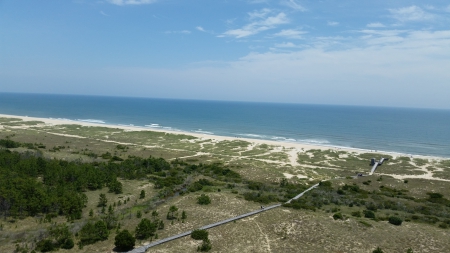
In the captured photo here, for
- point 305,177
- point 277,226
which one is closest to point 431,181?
point 305,177

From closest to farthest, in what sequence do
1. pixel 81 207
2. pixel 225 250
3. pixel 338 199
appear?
pixel 225 250, pixel 81 207, pixel 338 199

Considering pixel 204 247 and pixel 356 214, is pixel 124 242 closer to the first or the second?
pixel 204 247

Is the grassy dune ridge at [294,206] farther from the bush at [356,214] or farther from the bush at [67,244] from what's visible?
the bush at [67,244]

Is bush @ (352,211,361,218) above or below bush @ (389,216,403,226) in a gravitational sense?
below

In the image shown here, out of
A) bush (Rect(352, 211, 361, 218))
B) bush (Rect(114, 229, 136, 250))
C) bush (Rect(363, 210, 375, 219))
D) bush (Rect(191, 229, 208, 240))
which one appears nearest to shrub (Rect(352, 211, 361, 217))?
bush (Rect(352, 211, 361, 218))

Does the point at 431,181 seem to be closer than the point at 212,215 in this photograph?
No

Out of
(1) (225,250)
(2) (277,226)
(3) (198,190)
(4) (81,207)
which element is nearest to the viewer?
(1) (225,250)

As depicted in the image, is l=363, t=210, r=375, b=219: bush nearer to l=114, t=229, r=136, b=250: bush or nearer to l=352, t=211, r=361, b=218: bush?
l=352, t=211, r=361, b=218: bush

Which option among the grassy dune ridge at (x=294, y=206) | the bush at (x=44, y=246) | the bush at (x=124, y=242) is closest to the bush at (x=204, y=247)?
the grassy dune ridge at (x=294, y=206)

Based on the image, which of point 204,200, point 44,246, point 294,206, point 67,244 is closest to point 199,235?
point 204,200

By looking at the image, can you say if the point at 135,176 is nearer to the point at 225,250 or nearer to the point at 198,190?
the point at 198,190

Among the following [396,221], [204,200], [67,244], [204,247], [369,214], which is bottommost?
[67,244]
